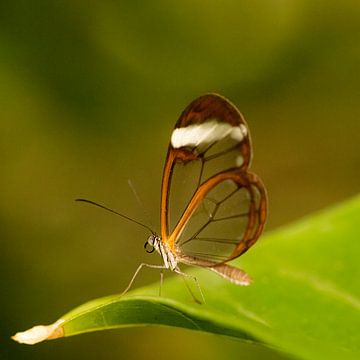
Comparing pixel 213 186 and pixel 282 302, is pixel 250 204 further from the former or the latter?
pixel 282 302

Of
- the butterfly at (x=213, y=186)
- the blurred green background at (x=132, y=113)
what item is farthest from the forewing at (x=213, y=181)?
the blurred green background at (x=132, y=113)

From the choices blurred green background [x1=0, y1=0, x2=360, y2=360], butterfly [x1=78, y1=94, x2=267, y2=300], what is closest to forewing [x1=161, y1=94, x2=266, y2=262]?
butterfly [x1=78, y1=94, x2=267, y2=300]

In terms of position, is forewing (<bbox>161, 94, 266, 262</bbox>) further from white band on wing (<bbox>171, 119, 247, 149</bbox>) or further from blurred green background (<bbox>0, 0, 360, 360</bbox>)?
Result: blurred green background (<bbox>0, 0, 360, 360</bbox>)

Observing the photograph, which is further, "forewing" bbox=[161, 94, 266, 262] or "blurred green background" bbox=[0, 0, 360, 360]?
"blurred green background" bbox=[0, 0, 360, 360]

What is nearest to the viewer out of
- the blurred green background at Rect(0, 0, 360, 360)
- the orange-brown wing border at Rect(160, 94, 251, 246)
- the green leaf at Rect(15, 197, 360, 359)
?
the green leaf at Rect(15, 197, 360, 359)

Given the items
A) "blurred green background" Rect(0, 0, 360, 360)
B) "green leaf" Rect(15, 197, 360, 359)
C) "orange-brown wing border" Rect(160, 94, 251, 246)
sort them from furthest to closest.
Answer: "blurred green background" Rect(0, 0, 360, 360)
"orange-brown wing border" Rect(160, 94, 251, 246)
"green leaf" Rect(15, 197, 360, 359)

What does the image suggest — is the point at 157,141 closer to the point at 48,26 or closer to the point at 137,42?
→ the point at 137,42
